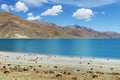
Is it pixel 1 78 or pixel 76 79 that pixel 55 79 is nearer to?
pixel 76 79

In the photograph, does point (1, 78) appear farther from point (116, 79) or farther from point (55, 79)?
point (116, 79)

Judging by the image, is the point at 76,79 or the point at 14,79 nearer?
the point at 14,79

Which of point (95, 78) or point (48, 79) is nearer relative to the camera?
point (48, 79)

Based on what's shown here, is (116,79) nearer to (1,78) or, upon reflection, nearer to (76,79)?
(76,79)

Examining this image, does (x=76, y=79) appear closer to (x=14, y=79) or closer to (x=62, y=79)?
(x=62, y=79)

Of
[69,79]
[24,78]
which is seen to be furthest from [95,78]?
[24,78]

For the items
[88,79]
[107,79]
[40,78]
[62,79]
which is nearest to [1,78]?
[40,78]

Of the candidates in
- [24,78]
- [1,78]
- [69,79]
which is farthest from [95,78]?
[1,78]
